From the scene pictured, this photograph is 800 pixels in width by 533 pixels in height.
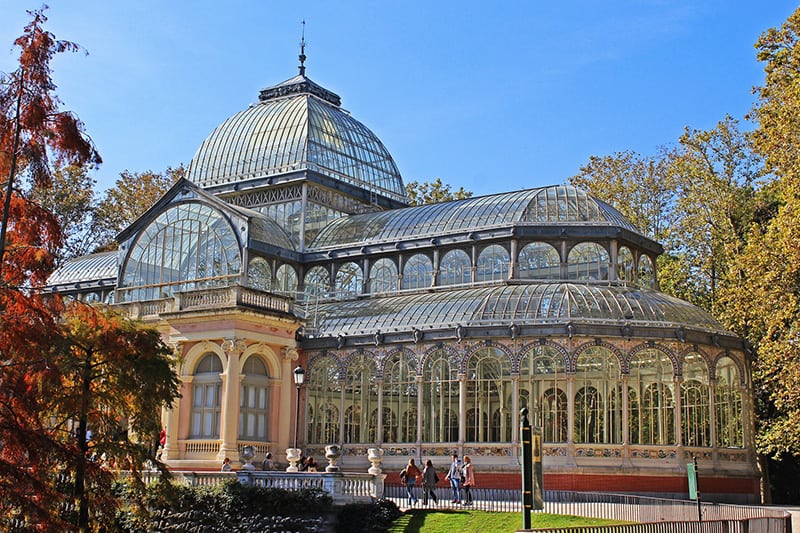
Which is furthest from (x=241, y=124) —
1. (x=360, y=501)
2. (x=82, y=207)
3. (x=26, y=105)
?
(x=26, y=105)

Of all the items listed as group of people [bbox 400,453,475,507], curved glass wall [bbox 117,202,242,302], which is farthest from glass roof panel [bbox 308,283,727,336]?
group of people [bbox 400,453,475,507]

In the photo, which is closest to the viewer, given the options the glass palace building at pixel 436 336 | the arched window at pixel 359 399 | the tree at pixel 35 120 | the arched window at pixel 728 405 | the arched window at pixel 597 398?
the tree at pixel 35 120

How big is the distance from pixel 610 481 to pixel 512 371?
493 centimetres

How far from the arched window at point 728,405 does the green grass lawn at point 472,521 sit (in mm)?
11084

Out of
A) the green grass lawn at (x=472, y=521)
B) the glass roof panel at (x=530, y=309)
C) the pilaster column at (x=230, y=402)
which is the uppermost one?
the glass roof panel at (x=530, y=309)

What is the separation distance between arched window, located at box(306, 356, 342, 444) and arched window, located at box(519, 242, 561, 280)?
8474 mm

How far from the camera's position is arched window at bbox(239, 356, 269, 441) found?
37.2 meters

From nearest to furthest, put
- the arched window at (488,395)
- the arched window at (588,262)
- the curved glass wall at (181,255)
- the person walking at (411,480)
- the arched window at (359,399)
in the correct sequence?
1. the person walking at (411,480)
2. the arched window at (488,395)
3. the arched window at (359,399)
4. the arched window at (588,262)
5. the curved glass wall at (181,255)

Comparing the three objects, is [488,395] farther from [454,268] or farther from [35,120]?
[35,120]

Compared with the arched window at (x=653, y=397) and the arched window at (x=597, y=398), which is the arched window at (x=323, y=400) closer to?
the arched window at (x=597, y=398)

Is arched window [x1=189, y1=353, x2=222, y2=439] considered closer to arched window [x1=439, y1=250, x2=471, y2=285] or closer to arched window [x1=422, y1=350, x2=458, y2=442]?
arched window [x1=422, y1=350, x2=458, y2=442]

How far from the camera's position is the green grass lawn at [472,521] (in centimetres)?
2561

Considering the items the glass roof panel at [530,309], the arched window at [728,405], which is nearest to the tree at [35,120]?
the glass roof panel at [530,309]

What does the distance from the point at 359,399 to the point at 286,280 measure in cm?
831
